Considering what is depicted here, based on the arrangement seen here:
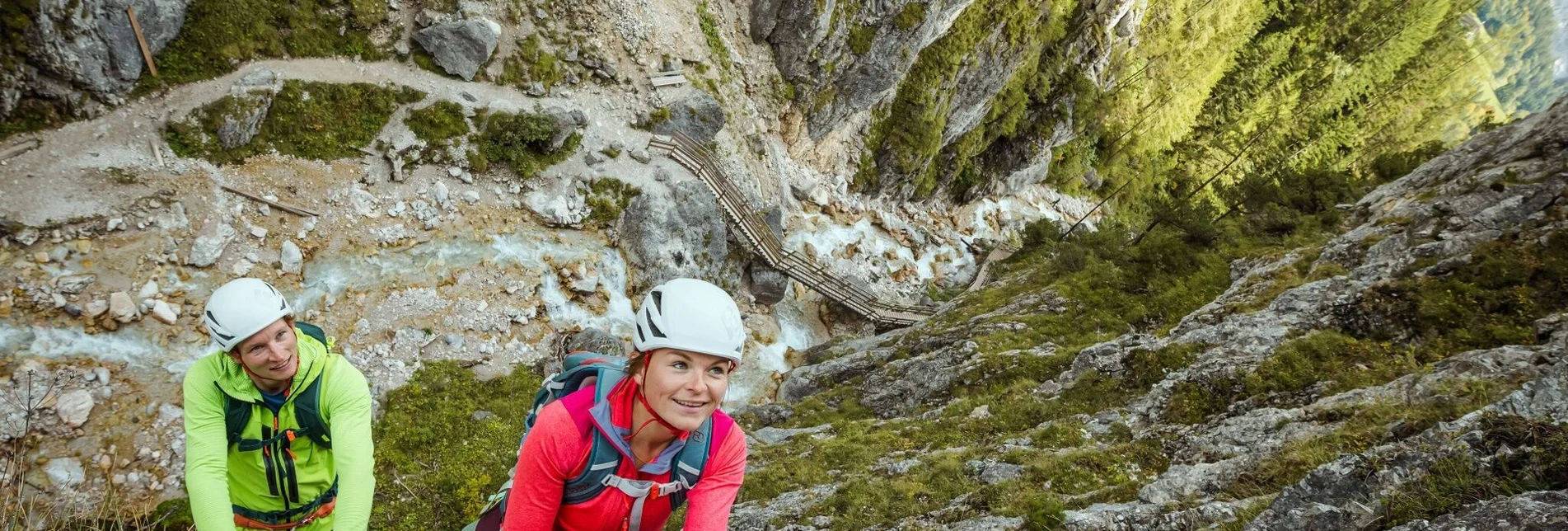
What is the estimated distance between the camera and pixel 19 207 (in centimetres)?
1401

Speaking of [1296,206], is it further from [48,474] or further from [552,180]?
[48,474]

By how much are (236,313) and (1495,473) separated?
9597 mm

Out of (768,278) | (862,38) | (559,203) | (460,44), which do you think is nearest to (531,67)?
(460,44)

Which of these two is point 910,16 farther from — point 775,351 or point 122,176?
point 122,176

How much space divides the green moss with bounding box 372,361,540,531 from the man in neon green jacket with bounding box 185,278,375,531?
7293 millimetres

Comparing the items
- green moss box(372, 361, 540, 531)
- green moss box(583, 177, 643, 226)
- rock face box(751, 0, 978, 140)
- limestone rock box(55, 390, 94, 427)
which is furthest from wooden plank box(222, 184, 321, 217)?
rock face box(751, 0, 978, 140)

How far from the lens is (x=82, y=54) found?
15414 mm

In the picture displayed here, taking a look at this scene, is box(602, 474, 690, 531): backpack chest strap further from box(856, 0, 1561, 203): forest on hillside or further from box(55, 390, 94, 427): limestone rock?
box(856, 0, 1561, 203): forest on hillside

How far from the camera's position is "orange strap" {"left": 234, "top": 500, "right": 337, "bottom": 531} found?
4.63 meters

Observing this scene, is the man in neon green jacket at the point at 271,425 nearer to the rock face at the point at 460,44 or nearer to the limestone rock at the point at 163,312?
the limestone rock at the point at 163,312

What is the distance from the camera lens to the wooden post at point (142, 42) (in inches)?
637

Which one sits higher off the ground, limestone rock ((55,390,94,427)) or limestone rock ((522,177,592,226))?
limestone rock ((522,177,592,226))

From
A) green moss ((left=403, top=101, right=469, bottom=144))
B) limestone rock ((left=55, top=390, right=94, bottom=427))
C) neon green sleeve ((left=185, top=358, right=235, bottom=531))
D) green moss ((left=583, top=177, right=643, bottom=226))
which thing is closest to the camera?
neon green sleeve ((left=185, top=358, right=235, bottom=531))

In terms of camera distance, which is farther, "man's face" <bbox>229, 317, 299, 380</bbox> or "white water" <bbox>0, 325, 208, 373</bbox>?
"white water" <bbox>0, 325, 208, 373</bbox>
